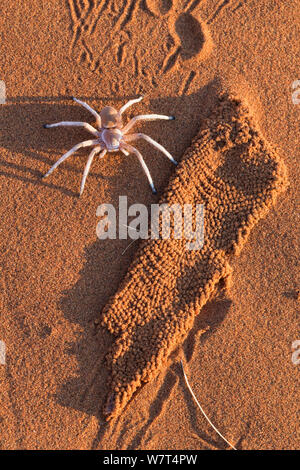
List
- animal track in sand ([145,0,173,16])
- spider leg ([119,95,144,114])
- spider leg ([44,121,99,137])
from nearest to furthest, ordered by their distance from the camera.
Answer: spider leg ([44,121,99,137]) < spider leg ([119,95,144,114]) < animal track in sand ([145,0,173,16])

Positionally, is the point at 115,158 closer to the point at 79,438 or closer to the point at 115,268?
the point at 115,268

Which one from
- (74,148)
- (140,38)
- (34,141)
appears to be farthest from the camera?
(140,38)

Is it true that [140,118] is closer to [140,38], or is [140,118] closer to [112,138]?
[112,138]

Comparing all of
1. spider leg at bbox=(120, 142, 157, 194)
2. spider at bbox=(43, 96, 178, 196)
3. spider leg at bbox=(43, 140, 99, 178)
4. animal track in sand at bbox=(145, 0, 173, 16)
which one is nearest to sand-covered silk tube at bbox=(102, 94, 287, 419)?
spider leg at bbox=(120, 142, 157, 194)

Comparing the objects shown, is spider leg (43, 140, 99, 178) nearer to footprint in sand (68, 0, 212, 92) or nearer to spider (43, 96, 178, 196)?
spider (43, 96, 178, 196)

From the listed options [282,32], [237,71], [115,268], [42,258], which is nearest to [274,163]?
[237,71]

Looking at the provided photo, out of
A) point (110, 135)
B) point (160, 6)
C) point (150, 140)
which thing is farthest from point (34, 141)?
point (160, 6)
